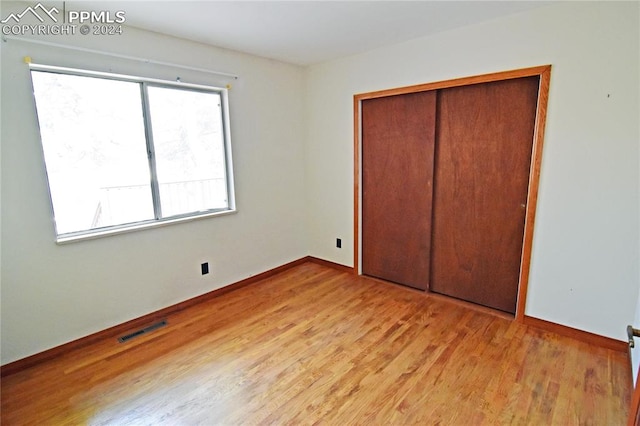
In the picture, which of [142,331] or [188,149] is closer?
[142,331]

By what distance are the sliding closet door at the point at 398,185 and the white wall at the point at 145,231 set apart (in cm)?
94

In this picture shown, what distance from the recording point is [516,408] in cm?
178

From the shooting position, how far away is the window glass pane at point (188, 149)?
274 centimetres

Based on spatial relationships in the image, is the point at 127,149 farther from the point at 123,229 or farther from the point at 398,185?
the point at 398,185

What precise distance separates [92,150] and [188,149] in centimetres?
75

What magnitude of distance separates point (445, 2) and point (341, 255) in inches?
102

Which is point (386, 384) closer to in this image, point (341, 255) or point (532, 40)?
point (341, 255)

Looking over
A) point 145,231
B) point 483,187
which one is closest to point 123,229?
point 145,231

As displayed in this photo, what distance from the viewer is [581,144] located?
221 cm

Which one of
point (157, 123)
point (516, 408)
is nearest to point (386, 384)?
point (516, 408)

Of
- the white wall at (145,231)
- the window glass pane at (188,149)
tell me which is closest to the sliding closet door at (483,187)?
the white wall at (145,231)

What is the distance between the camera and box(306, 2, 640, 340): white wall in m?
2.05

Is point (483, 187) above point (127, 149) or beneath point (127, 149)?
beneath

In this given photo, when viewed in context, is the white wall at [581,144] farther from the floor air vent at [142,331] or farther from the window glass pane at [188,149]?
the floor air vent at [142,331]
